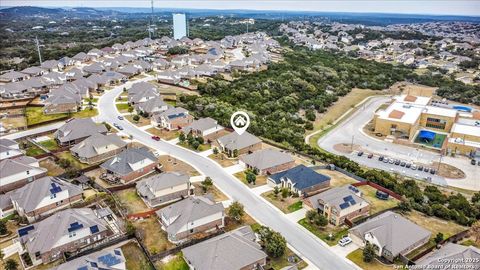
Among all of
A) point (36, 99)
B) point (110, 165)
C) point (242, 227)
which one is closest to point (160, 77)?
point (36, 99)

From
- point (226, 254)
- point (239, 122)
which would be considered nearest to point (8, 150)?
point (239, 122)

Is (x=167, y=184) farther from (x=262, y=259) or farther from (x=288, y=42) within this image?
(x=288, y=42)

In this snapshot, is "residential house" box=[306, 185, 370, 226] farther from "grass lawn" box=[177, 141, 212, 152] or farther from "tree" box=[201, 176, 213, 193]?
"grass lawn" box=[177, 141, 212, 152]

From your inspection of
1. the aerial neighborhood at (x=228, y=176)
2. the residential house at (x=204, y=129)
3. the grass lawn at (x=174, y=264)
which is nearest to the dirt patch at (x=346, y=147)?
the aerial neighborhood at (x=228, y=176)

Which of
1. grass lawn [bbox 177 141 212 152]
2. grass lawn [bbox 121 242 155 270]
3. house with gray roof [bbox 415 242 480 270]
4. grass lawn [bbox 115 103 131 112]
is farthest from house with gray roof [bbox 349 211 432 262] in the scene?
grass lawn [bbox 115 103 131 112]

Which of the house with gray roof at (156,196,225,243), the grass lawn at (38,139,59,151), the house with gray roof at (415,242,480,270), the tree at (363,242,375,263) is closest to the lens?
the house with gray roof at (415,242,480,270)

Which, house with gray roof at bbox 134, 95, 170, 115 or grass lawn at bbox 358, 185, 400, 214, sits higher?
house with gray roof at bbox 134, 95, 170, 115
